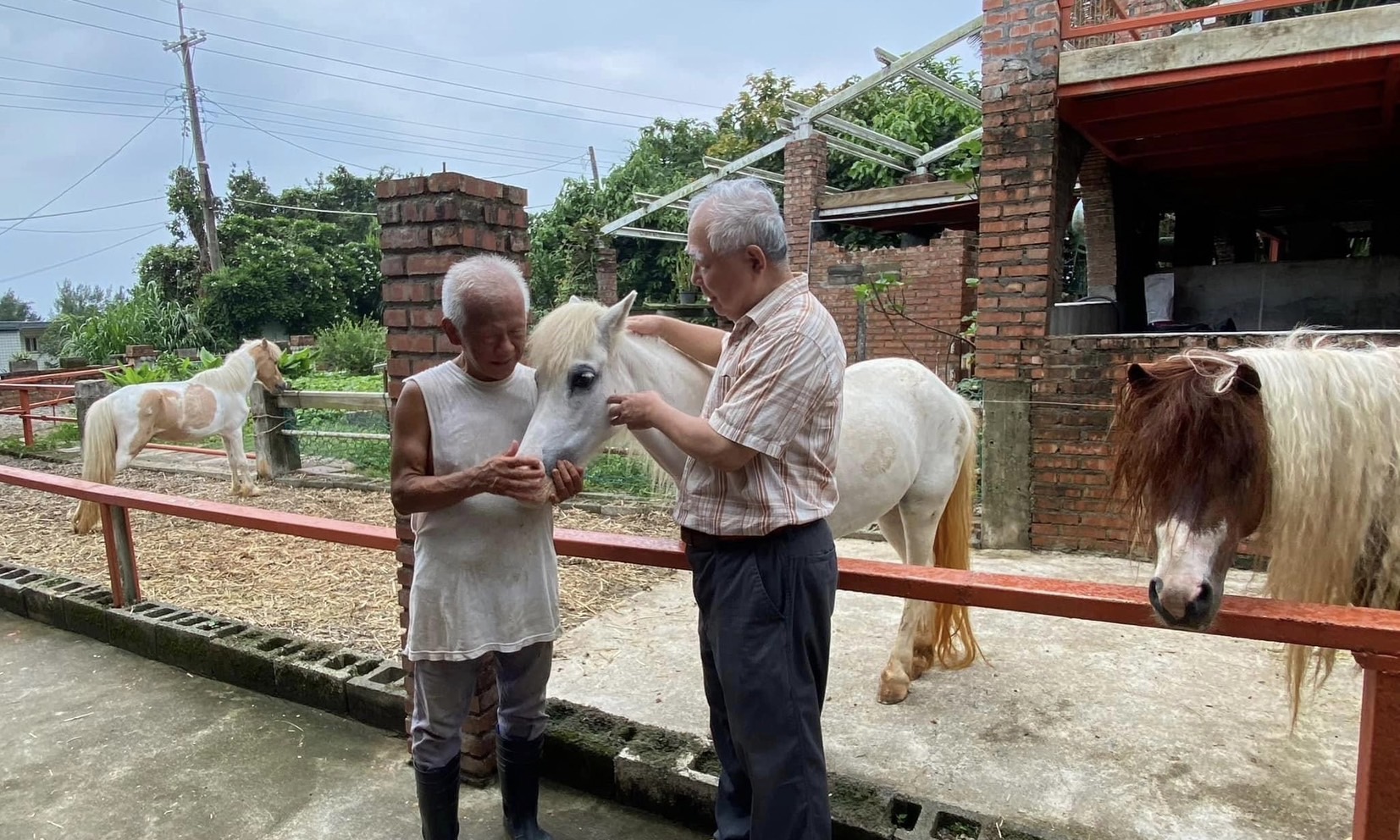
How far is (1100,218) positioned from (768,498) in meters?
6.91

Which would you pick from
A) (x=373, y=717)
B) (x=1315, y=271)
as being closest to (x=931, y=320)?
(x=1315, y=271)

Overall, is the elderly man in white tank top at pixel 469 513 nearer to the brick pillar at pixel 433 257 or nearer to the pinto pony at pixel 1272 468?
the brick pillar at pixel 433 257

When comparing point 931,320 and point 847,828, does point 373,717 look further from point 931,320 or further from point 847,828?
point 931,320

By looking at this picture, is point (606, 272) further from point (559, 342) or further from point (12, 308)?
point (12, 308)

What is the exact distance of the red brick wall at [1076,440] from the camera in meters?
5.12

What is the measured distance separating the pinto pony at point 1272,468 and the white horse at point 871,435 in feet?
3.86

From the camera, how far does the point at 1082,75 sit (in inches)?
200

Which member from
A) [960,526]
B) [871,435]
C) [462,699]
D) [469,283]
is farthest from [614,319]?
[960,526]

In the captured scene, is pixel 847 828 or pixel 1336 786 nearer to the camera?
pixel 847 828

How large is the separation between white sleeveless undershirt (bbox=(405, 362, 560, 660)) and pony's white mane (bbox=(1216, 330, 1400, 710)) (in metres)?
1.67

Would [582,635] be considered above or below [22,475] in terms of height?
below

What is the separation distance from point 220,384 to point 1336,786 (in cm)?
871

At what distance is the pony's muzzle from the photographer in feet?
5.13

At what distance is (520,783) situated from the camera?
7.32 ft
